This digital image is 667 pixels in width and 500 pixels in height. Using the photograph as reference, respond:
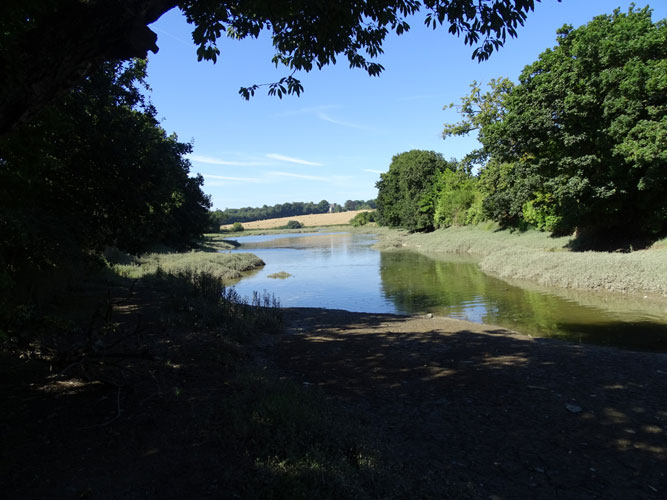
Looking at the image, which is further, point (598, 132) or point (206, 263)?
point (206, 263)

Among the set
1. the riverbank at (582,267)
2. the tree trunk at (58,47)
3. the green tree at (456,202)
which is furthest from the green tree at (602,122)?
the green tree at (456,202)

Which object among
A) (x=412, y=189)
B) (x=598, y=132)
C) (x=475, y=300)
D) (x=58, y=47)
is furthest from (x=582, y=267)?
(x=412, y=189)

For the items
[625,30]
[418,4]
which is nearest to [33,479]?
[418,4]

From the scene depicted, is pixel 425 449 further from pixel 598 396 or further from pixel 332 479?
pixel 598 396

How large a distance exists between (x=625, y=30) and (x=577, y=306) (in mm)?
14956

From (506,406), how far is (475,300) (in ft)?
42.3

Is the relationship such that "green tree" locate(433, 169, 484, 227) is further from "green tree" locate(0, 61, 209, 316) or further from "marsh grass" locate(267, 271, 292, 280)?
"green tree" locate(0, 61, 209, 316)

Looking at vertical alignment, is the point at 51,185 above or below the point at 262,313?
above

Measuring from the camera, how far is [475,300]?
58.4 feet

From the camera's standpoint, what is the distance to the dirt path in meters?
3.93

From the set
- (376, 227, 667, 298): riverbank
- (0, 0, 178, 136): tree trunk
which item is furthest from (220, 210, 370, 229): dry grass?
(0, 0, 178, 136): tree trunk

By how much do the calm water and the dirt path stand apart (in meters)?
3.92

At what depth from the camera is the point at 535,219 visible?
34625 millimetres

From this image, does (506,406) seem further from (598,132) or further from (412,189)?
(412,189)
